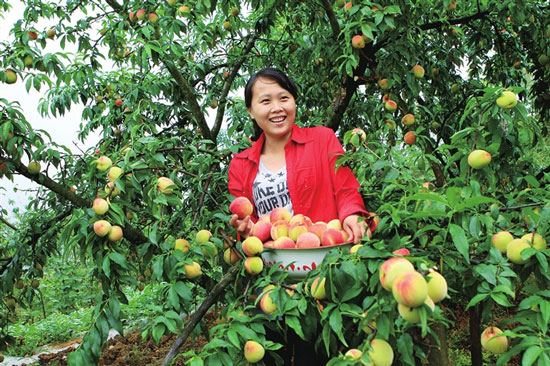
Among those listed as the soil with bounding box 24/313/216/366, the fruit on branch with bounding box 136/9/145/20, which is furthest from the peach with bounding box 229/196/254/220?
the soil with bounding box 24/313/216/366

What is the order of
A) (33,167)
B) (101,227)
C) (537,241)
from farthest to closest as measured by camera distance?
(33,167) < (101,227) < (537,241)

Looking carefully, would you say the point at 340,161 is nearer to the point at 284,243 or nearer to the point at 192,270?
the point at 284,243

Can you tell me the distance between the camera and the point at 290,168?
1.93 meters

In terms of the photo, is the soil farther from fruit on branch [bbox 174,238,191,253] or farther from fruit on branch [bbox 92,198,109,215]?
fruit on branch [bbox 92,198,109,215]

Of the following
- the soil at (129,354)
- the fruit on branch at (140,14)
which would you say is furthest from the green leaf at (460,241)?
the soil at (129,354)

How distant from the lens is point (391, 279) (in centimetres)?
86

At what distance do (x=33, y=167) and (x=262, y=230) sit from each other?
1152 millimetres

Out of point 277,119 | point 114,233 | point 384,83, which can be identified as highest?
point 384,83

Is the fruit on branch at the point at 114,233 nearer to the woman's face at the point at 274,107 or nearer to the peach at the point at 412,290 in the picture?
the woman's face at the point at 274,107

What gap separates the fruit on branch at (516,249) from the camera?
110cm

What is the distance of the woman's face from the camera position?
1912mm

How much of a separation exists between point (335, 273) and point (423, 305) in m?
0.31

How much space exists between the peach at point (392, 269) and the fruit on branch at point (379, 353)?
0.13m

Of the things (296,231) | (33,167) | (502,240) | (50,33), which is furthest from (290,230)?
(50,33)
